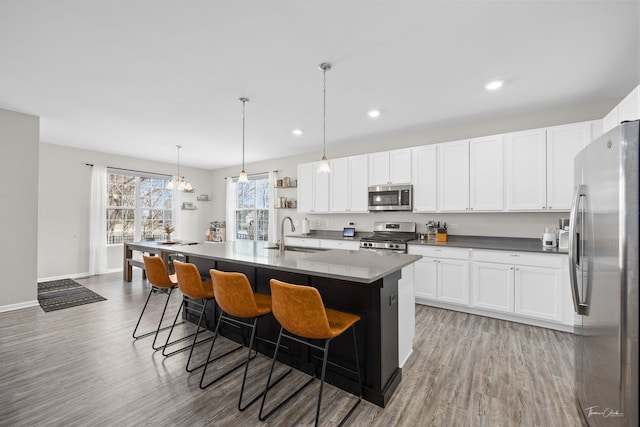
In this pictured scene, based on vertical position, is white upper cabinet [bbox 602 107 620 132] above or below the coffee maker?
above

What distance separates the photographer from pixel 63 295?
14.3 feet

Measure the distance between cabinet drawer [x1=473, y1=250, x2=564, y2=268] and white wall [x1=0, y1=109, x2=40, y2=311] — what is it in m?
6.07

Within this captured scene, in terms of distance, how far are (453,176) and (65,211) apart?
7.21 meters

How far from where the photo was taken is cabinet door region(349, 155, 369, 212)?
4.84 metres

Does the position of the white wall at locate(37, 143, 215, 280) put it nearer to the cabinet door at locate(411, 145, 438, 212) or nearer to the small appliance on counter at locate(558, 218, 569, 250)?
Result: the cabinet door at locate(411, 145, 438, 212)

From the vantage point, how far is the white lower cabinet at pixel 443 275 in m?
3.60

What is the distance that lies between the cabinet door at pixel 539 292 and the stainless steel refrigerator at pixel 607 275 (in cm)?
152

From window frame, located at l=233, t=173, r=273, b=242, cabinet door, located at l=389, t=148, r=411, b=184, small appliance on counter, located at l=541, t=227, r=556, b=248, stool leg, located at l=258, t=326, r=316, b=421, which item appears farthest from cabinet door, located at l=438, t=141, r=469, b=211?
window frame, located at l=233, t=173, r=273, b=242

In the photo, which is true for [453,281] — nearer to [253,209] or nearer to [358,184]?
[358,184]

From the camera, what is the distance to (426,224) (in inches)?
179

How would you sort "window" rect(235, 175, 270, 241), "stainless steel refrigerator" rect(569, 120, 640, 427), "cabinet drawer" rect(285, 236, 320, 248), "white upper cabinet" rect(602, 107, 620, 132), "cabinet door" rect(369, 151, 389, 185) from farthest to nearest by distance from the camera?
"window" rect(235, 175, 270, 241)
"cabinet drawer" rect(285, 236, 320, 248)
"cabinet door" rect(369, 151, 389, 185)
"white upper cabinet" rect(602, 107, 620, 132)
"stainless steel refrigerator" rect(569, 120, 640, 427)

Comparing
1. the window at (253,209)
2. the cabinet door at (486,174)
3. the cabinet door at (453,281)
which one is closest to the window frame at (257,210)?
the window at (253,209)

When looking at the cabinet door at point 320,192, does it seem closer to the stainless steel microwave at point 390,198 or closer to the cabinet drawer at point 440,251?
the stainless steel microwave at point 390,198

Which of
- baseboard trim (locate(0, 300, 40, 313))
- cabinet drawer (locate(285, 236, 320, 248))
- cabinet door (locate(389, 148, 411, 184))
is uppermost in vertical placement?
cabinet door (locate(389, 148, 411, 184))
